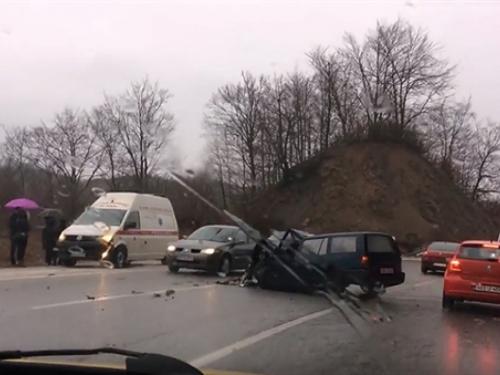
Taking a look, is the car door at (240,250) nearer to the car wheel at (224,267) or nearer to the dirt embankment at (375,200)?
the car wheel at (224,267)

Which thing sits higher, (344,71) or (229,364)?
(344,71)

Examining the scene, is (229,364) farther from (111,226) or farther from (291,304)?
(111,226)

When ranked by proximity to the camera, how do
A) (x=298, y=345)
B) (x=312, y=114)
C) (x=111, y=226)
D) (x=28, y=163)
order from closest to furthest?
(x=298, y=345) < (x=312, y=114) < (x=111, y=226) < (x=28, y=163)

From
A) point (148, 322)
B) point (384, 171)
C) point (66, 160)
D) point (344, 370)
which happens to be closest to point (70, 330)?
point (148, 322)

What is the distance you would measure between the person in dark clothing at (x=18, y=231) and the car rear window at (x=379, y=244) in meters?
10.3

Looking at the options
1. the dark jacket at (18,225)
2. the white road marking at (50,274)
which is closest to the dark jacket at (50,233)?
the dark jacket at (18,225)

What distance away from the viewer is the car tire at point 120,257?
880 inches

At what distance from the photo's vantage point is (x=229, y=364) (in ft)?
23.8

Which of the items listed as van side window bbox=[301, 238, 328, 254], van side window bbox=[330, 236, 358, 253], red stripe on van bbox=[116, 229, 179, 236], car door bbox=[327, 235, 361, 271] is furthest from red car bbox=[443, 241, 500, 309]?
red stripe on van bbox=[116, 229, 179, 236]

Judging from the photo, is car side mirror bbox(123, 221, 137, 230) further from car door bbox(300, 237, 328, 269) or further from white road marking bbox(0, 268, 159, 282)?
car door bbox(300, 237, 328, 269)

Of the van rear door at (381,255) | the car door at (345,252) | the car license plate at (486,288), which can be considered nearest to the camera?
the car license plate at (486,288)

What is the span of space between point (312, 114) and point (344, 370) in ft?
32.6

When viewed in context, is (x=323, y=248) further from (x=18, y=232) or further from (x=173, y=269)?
(x=18, y=232)

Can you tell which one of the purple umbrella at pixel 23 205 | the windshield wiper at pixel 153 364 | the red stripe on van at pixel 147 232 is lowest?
the windshield wiper at pixel 153 364
